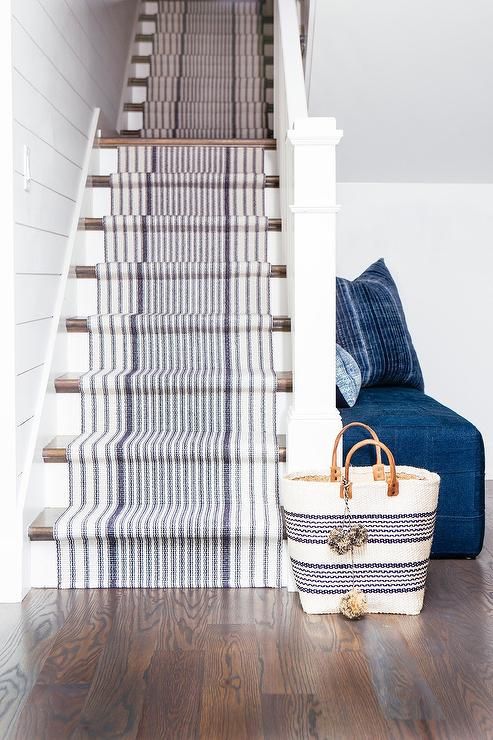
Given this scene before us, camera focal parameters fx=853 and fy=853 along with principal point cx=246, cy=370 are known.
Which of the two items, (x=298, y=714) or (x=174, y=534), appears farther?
(x=174, y=534)

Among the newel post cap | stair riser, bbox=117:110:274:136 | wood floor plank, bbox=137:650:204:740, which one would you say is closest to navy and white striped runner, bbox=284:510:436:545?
wood floor plank, bbox=137:650:204:740

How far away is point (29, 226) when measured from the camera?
8.36 feet

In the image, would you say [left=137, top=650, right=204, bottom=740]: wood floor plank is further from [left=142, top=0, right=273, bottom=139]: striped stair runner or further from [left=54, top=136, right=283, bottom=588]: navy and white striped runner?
[left=142, top=0, right=273, bottom=139]: striped stair runner

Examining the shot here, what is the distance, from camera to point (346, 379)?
3.00 m

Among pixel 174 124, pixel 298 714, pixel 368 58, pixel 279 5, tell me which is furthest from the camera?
pixel 174 124

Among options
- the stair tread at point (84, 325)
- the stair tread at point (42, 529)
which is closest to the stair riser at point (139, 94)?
the stair tread at point (84, 325)

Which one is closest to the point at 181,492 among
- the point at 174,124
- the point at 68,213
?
the point at 68,213

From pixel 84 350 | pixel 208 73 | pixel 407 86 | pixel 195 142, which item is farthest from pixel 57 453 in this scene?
pixel 208 73

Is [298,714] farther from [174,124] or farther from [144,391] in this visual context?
[174,124]

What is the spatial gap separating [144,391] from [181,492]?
38 cm

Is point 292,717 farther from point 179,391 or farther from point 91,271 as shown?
point 91,271

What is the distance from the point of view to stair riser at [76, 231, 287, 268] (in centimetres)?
342

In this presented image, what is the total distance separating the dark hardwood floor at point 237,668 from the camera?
5.47 ft

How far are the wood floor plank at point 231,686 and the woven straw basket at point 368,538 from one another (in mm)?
241
